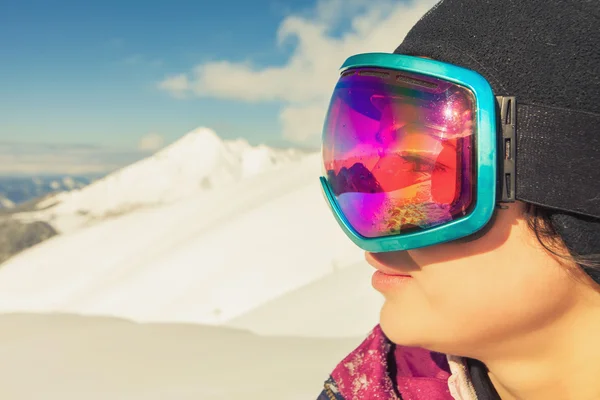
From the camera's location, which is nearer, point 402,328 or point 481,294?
point 481,294

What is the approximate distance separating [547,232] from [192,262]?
425 cm

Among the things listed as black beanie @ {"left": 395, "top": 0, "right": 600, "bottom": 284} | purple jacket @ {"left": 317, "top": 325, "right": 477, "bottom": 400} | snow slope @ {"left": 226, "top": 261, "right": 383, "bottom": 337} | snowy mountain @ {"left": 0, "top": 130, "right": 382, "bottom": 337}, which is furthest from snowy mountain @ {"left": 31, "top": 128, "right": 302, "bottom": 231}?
black beanie @ {"left": 395, "top": 0, "right": 600, "bottom": 284}

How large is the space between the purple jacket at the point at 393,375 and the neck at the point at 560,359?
29 cm

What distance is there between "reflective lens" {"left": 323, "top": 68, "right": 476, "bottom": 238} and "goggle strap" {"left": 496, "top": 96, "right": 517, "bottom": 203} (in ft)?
0.17

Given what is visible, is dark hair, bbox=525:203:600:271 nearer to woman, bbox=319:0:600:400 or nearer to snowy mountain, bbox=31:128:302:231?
woman, bbox=319:0:600:400

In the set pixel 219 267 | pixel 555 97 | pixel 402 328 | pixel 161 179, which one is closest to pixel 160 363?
→ pixel 219 267

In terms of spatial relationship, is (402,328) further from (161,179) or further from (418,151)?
(161,179)

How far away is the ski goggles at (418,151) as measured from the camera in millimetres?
977

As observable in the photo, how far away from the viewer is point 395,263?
1220 mm

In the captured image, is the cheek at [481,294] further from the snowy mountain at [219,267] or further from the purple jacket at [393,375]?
the snowy mountain at [219,267]

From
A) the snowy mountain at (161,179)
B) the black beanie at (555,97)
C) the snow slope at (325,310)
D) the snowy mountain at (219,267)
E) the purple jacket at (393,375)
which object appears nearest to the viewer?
the black beanie at (555,97)

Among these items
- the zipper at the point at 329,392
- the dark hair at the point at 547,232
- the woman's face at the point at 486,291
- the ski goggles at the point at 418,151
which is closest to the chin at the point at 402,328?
Result: the woman's face at the point at 486,291

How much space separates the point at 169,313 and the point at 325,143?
3260 millimetres

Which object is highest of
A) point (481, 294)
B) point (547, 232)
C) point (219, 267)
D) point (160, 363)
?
point (219, 267)
